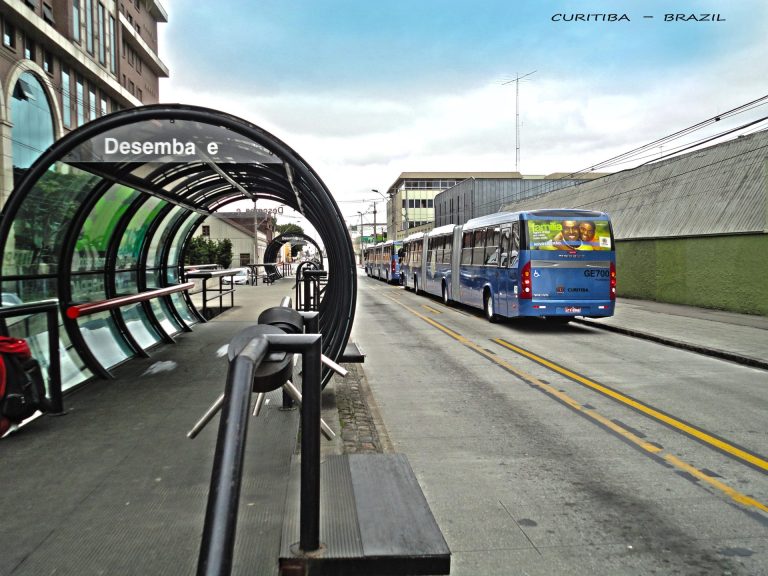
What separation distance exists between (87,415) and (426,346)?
7.74 m

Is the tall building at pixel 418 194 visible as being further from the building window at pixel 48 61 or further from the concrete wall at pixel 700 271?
the concrete wall at pixel 700 271

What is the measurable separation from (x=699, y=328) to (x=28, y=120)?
1242 inches

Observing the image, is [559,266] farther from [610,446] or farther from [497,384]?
[610,446]

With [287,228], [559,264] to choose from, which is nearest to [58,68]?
[559,264]

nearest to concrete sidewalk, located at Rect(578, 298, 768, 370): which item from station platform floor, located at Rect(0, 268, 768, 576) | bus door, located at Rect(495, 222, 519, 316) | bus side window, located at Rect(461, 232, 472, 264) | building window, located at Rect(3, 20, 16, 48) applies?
bus door, located at Rect(495, 222, 519, 316)

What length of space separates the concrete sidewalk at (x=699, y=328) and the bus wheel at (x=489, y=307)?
8.30ft

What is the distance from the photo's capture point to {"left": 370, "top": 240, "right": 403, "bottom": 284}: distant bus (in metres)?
42.5

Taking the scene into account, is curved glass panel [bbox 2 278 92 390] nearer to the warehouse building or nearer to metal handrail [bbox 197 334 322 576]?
metal handrail [bbox 197 334 322 576]

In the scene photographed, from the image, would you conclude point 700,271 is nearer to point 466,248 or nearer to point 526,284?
point 466,248

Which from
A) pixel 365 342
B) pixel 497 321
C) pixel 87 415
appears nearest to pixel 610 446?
pixel 87 415

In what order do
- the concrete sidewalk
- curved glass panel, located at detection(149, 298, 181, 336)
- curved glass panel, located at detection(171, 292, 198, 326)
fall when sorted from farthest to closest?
curved glass panel, located at detection(171, 292, 198, 326)
curved glass panel, located at detection(149, 298, 181, 336)
the concrete sidewalk

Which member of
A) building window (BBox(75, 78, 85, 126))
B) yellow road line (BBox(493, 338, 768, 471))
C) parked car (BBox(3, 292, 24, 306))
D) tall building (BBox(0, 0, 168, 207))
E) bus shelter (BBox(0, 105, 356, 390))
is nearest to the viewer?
yellow road line (BBox(493, 338, 768, 471))

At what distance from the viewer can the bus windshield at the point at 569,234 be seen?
50.3ft

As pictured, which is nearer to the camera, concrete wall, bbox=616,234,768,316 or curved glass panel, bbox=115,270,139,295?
curved glass panel, bbox=115,270,139,295
